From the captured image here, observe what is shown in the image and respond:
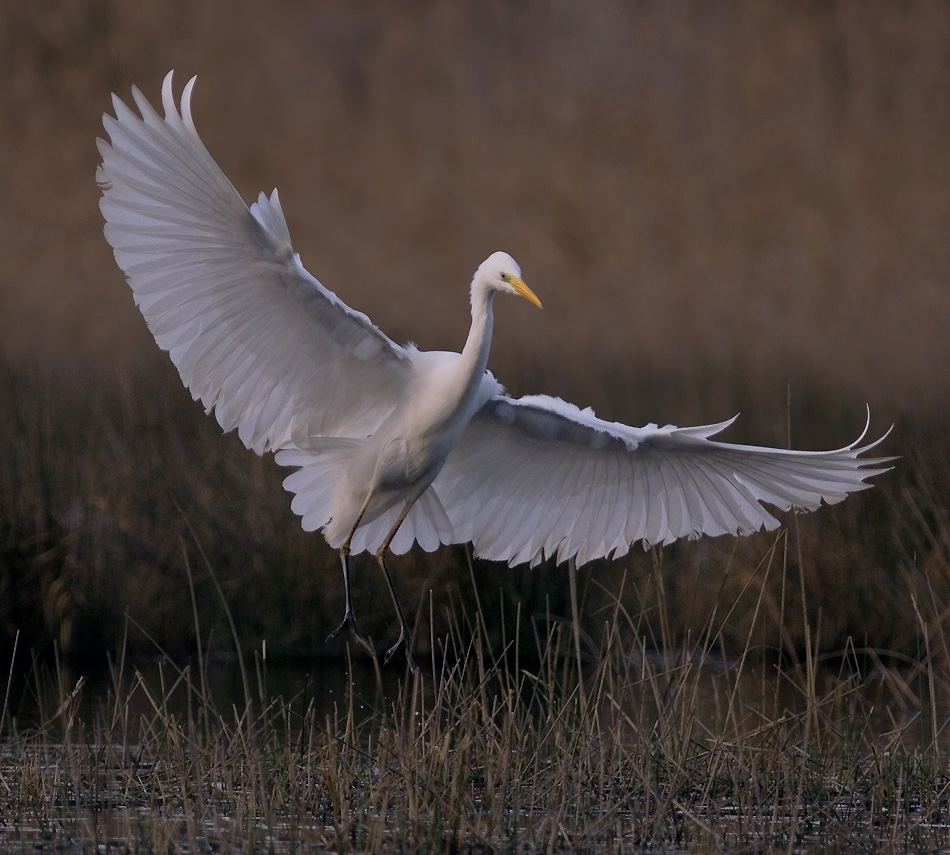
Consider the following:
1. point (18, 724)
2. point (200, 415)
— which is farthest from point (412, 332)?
point (18, 724)

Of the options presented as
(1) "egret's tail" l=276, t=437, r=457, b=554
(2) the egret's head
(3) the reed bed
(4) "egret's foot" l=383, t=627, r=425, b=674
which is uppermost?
(2) the egret's head

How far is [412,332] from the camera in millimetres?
9383

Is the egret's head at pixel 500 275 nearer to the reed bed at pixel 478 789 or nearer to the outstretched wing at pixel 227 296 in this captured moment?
the outstretched wing at pixel 227 296

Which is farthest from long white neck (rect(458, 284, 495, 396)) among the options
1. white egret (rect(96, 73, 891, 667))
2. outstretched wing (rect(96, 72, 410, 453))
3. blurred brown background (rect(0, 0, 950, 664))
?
blurred brown background (rect(0, 0, 950, 664))

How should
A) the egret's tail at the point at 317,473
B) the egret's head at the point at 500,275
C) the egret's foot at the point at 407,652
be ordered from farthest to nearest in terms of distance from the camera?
the egret's tail at the point at 317,473
the egret's head at the point at 500,275
the egret's foot at the point at 407,652

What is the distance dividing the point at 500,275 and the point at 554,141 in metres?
16.2

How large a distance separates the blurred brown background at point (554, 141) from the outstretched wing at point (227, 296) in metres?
10.7

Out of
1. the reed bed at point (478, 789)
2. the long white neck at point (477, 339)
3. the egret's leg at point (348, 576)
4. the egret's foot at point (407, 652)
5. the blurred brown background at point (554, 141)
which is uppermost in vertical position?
the blurred brown background at point (554, 141)

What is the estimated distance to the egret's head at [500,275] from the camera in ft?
14.3

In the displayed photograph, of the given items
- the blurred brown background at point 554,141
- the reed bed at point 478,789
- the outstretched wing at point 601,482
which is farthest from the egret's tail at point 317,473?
the blurred brown background at point 554,141

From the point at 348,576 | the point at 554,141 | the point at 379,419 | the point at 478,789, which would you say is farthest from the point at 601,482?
the point at 554,141

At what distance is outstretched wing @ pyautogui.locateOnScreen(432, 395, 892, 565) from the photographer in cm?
461

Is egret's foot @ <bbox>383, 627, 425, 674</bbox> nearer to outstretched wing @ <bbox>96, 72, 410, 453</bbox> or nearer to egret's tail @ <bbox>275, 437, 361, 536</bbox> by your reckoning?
egret's tail @ <bbox>275, 437, 361, 536</bbox>

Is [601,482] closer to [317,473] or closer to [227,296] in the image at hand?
[317,473]
